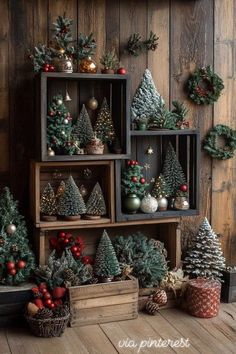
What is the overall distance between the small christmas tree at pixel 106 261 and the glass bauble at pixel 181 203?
1.57ft

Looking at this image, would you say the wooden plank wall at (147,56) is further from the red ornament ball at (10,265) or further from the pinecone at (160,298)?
the pinecone at (160,298)

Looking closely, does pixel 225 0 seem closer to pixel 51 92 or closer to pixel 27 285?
pixel 51 92

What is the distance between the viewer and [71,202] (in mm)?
3254

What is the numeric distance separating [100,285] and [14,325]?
0.52 meters

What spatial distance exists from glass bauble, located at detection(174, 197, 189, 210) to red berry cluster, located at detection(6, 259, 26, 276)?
1.00m

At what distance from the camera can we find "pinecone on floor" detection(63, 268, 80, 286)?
10.1ft

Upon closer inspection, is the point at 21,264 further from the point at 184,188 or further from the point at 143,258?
the point at 184,188

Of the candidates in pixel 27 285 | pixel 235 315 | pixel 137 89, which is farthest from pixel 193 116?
pixel 27 285

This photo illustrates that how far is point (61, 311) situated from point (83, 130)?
3.50 ft

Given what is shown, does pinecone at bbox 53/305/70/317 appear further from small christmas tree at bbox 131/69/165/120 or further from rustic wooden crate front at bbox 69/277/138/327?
small christmas tree at bbox 131/69/165/120

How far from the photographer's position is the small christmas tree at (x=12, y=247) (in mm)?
3061

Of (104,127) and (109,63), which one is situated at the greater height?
(109,63)

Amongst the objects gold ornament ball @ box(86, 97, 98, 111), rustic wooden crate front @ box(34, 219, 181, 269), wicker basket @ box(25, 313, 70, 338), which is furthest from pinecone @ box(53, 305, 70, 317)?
gold ornament ball @ box(86, 97, 98, 111)

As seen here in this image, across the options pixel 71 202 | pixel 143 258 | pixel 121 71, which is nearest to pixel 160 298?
pixel 143 258
